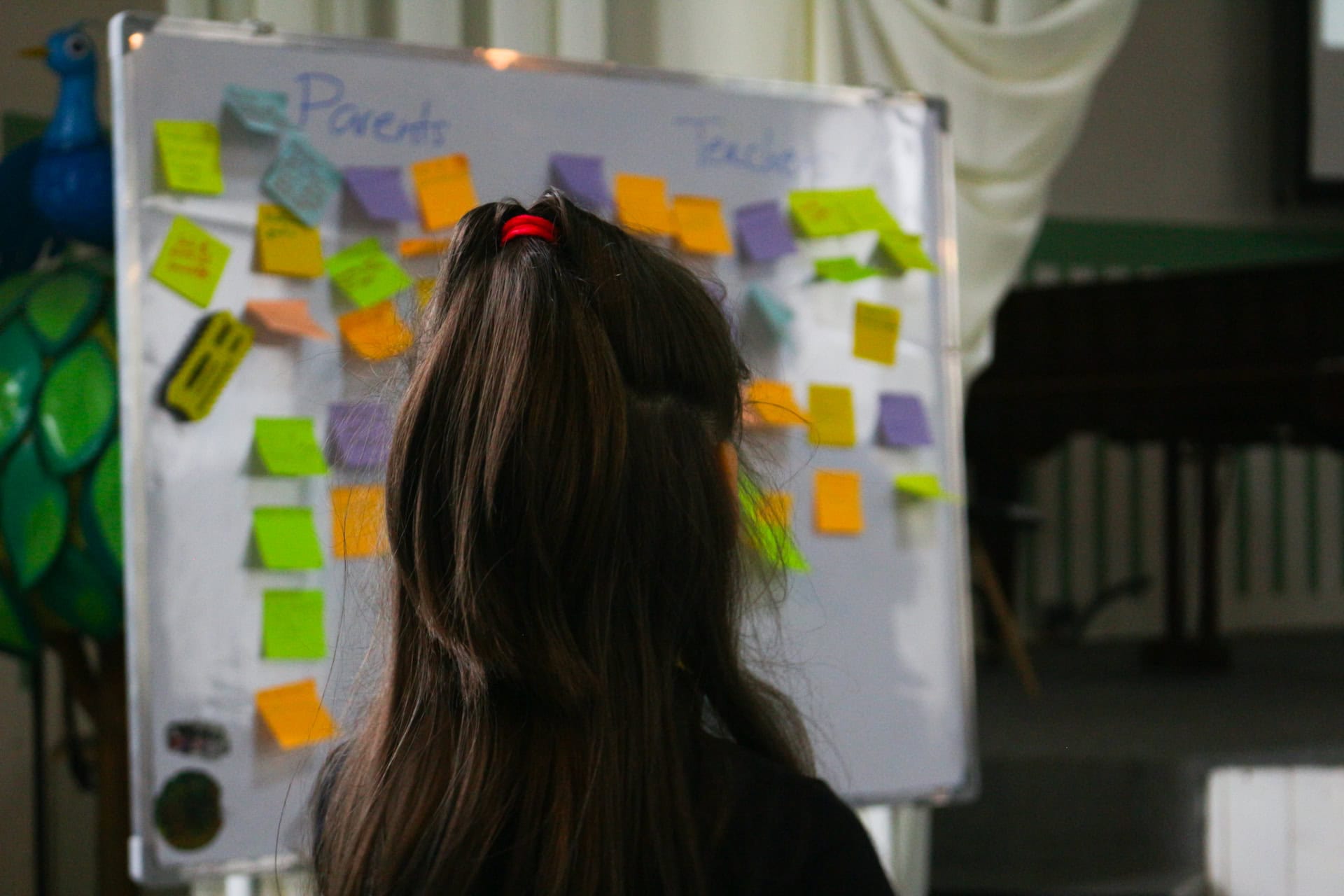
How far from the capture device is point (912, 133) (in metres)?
1.74

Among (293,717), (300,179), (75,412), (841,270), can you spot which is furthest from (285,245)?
(841,270)

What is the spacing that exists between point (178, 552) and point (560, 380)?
2.60ft

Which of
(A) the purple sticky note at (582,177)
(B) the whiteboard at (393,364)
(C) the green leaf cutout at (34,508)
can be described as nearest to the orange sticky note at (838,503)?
(B) the whiteboard at (393,364)

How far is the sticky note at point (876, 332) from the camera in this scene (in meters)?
1.67

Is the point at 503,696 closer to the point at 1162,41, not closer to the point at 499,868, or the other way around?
the point at 499,868

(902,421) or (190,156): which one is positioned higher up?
(190,156)

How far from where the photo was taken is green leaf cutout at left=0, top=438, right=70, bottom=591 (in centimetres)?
142

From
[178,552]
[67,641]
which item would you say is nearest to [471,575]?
[178,552]

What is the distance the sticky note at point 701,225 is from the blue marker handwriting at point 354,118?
29 cm

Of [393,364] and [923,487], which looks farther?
[923,487]

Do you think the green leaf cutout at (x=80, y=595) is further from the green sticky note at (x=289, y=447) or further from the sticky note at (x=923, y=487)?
the sticky note at (x=923, y=487)

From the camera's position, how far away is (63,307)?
57.3 inches

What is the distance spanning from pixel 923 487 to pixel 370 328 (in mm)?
715

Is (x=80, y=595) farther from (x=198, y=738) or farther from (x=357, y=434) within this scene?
(x=357, y=434)
